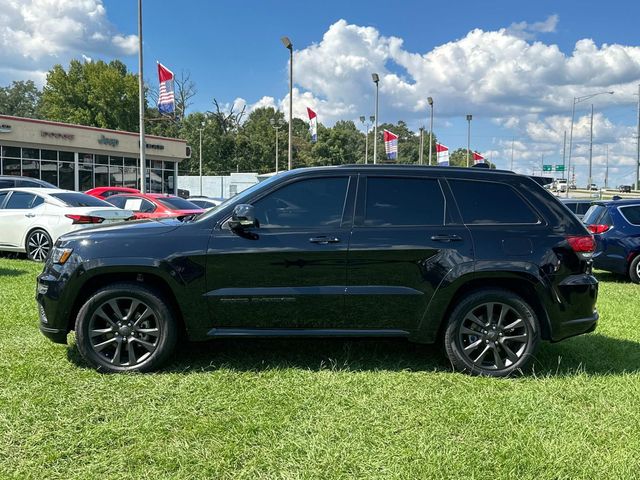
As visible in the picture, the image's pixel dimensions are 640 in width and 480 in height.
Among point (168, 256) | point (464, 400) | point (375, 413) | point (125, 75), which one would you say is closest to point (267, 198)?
point (168, 256)

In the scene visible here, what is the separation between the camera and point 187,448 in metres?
3.14

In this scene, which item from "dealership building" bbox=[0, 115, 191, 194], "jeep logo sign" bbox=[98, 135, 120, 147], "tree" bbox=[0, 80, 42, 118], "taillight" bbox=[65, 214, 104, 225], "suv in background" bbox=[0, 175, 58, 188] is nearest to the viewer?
"taillight" bbox=[65, 214, 104, 225]

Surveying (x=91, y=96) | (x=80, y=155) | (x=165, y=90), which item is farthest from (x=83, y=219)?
(x=91, y=96)

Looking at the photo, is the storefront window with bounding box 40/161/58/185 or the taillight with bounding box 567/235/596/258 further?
the storefront window with bounding box 40/161/58/185

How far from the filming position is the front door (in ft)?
13.9

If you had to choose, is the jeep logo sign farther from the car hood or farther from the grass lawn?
the car hood

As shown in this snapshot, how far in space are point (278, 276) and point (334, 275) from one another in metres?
0.46

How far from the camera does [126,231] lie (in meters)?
4.35

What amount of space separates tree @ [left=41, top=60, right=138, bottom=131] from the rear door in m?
67.2

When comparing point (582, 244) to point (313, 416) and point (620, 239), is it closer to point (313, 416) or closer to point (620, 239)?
point (313, 416)

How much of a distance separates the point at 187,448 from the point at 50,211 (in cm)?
825

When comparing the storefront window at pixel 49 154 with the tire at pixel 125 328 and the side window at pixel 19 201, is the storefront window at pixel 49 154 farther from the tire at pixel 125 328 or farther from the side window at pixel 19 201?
the tire at pixel 125 328

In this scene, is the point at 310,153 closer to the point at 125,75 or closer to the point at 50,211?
the point at 125,75

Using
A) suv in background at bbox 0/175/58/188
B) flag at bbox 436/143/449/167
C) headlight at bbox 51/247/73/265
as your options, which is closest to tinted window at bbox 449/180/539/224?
headlight at bbox 51/247/73/265
